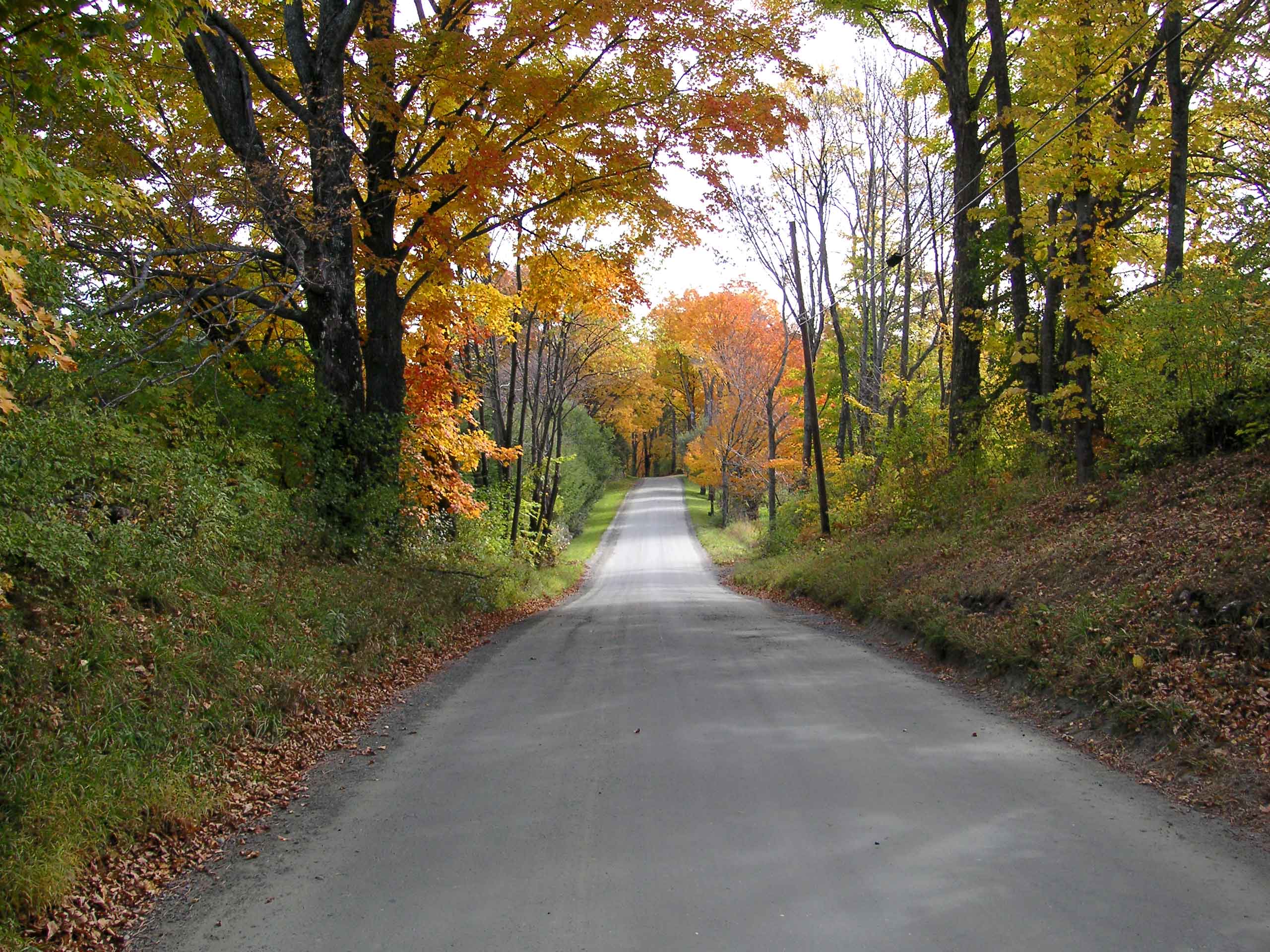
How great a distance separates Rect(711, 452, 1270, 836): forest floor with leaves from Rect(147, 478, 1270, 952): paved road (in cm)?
50

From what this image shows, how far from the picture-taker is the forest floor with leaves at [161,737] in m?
4.11

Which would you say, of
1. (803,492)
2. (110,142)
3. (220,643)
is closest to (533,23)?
(110,142)

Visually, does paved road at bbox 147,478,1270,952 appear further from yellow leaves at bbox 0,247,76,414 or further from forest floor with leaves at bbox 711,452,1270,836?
yellow leaves at bbox 0,247,76,414

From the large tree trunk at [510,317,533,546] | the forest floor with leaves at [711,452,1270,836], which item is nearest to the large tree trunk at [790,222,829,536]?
the large tree trunk at [510,317,533,546]

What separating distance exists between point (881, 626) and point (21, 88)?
439 inches

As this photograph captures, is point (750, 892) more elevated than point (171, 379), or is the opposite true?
point (171, 379)

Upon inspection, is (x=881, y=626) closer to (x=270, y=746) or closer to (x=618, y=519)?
(x=270, y=746)

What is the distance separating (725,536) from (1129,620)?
37062 millimetres

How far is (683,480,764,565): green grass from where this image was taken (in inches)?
1393

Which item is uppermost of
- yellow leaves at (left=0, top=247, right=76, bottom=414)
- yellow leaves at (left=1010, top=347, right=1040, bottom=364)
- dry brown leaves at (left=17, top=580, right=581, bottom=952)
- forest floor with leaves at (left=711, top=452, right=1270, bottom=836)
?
yellow leaves at (left=1010, top=347, right=1040, bottom=364)

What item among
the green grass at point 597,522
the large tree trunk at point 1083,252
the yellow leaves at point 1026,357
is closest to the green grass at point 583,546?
the green grass at point 597,522

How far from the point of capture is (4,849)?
399 cm

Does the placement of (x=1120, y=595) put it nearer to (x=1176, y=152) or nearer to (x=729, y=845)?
(x=729, y=845)

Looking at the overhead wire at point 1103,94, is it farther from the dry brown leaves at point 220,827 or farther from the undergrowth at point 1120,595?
the dry brown leaves at point 220,827
